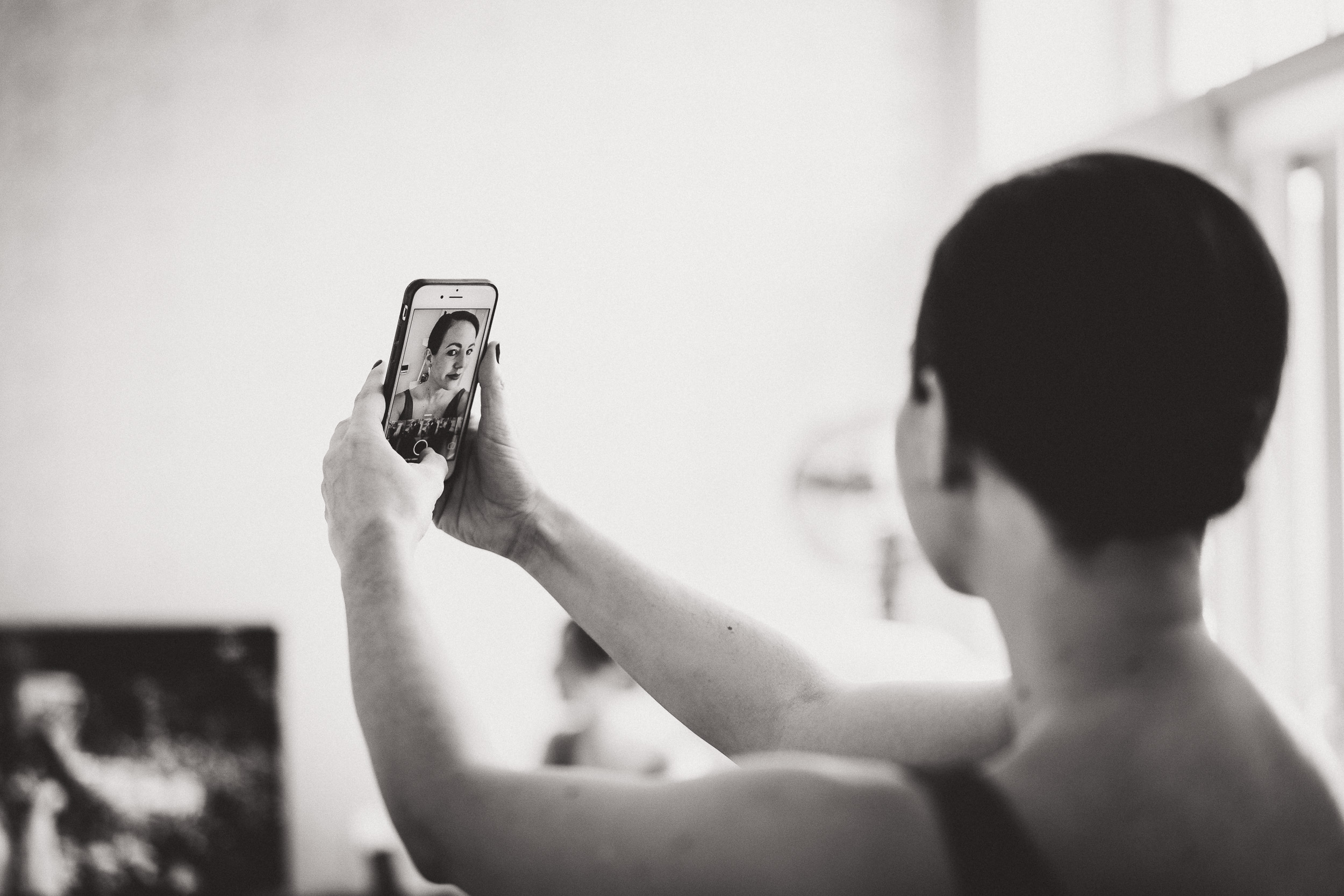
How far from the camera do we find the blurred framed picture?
8.54 ft

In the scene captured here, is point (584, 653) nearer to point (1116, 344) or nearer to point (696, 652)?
point (696, 652)

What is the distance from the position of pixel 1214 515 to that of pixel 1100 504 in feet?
0.24

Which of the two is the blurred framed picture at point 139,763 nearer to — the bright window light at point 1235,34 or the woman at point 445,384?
the woman at point 445,384

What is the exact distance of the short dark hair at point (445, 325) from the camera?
92cm

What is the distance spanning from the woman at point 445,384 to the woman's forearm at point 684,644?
3.9 inches

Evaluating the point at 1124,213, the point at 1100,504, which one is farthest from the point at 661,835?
the point at 1124,213

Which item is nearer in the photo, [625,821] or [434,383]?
[625,821]

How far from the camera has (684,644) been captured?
82 cm

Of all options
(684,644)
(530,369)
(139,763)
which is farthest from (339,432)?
(530,369)

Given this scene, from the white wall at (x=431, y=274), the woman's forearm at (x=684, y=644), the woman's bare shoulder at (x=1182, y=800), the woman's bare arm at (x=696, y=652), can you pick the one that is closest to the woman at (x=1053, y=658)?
the woman's bare shoulder at (x=1182, y=800)

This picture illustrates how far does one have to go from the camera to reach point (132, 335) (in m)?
2.91

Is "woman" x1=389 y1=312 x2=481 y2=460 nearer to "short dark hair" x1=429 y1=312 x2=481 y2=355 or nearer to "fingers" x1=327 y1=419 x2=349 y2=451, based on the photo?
"short dark hair" x1=429 y1=312 x2=481 y2=355

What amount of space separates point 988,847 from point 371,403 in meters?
0.49

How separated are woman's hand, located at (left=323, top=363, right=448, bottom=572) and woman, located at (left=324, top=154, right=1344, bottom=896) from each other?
2.9 inches
